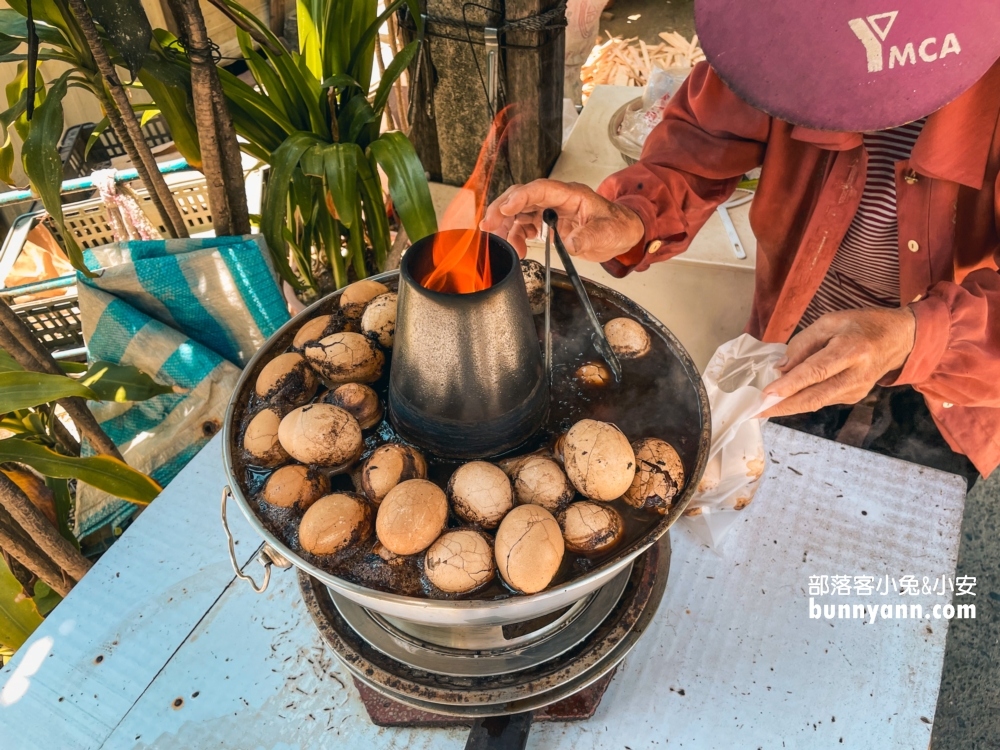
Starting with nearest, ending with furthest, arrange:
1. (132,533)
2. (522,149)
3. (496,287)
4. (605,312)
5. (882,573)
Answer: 1. (496,287)
2. (605,312)
3. (882,573)
4. (132,533)
5. (522,149)

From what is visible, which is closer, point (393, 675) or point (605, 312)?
point (393, 675)

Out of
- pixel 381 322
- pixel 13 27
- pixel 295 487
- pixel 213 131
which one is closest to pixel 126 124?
pixel 213 131

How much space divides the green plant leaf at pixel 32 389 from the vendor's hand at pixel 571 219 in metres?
1.04

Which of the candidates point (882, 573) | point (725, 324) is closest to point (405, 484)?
point (882, 573)

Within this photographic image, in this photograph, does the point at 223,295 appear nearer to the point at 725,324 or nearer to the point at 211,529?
the point at 211,529

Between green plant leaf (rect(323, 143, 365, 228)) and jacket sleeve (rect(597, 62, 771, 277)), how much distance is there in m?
0.81

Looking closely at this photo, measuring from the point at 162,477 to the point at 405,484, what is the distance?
1510mm

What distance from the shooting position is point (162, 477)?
209cm

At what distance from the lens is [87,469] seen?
161cm

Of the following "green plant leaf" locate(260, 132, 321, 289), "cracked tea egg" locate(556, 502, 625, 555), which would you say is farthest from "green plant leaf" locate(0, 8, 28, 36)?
"cracked tea egg" locate(556, 502, 625, 555)

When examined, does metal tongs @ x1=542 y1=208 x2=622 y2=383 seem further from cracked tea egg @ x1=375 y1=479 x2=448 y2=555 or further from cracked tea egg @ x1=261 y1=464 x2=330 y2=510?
cracked tea egg @ x1=261 y1=464 x2=330 y2=510

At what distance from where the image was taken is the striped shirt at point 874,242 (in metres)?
1.58

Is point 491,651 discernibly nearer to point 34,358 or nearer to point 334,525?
point 334,525

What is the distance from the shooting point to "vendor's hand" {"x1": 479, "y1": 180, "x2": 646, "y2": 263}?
1375 millimetres
